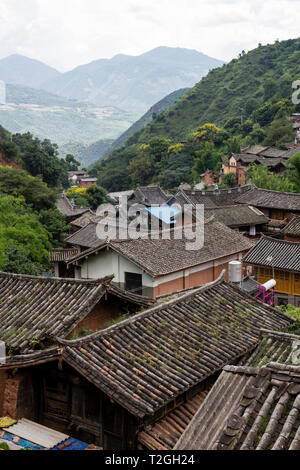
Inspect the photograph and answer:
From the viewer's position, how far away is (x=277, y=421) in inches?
218

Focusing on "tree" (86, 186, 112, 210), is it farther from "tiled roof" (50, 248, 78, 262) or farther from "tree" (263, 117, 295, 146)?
"tiled roof" (50, 248, 78, 262)

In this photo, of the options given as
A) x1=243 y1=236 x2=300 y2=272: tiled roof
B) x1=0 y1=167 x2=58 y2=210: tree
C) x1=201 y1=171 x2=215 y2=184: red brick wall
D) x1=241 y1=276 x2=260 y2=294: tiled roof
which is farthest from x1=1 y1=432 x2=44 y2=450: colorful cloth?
x1=201 y1=171 x2=215 y2=184: red brick wall

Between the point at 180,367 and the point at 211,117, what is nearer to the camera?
the point at 180,367

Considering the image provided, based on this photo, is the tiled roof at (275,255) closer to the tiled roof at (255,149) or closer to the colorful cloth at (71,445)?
the colorful cloth at (71,445)

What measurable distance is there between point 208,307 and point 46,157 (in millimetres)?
49938

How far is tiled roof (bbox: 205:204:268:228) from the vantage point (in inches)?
1529

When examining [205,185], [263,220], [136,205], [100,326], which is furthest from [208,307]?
[205,185]

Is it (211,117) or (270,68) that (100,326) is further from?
(270,68)

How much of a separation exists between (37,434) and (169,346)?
300 centimetres

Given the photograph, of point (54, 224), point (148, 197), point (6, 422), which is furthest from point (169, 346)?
point (148, 197)

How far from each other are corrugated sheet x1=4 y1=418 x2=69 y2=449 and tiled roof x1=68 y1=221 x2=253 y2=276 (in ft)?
43.6

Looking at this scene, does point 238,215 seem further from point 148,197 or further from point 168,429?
point 168,429

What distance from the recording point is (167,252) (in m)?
24.5

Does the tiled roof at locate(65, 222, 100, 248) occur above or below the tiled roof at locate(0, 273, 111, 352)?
below
